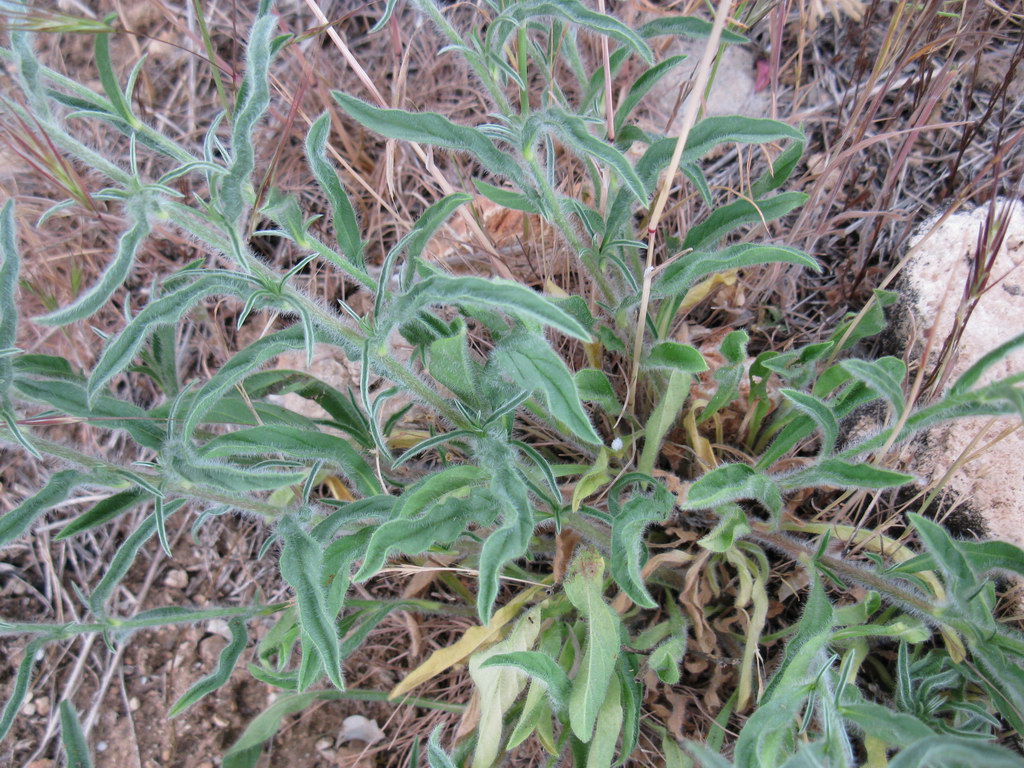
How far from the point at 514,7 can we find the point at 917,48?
1.57m

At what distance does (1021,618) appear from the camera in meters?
2.17

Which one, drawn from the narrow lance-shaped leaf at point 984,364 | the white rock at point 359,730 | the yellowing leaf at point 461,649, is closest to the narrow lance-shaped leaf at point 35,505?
the yellowing leaf at point 461,649

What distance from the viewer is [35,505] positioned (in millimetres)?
1854

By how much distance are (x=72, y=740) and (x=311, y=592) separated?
3.88 ft

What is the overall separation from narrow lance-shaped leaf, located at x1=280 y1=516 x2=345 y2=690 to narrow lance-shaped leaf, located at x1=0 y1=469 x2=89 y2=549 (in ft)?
1.70

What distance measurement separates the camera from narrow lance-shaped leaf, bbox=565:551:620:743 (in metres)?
1.96

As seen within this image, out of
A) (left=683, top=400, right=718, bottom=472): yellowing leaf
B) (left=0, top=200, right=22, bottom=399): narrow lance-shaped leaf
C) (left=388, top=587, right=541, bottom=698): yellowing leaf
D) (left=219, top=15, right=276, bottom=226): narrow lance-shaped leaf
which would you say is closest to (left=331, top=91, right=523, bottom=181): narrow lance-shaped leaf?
(left=219, top=15, right=276, bottom=226): narrow lance-shaped leaf

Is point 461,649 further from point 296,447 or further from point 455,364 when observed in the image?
point 455,364

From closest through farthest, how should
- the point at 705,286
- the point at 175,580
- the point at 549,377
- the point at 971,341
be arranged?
the point at 549,377
the point at 971,341
the point at 705,286
the point at 175,580

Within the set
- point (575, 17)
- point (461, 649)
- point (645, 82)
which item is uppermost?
point (575, 17)

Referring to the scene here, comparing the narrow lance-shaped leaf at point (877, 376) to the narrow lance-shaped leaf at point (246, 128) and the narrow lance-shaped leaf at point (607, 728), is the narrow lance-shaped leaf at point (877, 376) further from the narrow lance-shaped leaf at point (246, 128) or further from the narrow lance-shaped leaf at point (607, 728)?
the narrow lance-shaped leaf at point (246, 128)

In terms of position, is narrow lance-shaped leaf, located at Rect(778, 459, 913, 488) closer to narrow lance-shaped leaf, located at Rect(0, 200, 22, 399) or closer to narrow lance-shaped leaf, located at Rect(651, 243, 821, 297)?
narrow lance-shaped leaf, located at Rect(651, 243, 821, 297)

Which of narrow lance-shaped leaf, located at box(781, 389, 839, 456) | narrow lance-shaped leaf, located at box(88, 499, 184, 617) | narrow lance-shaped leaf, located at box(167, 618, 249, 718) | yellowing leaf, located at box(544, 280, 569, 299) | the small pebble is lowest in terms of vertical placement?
the small pebble

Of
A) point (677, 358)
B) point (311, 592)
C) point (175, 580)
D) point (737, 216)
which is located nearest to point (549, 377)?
point (677, 358)
